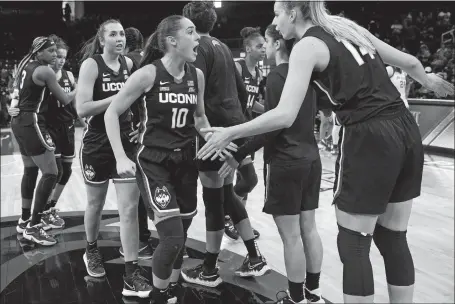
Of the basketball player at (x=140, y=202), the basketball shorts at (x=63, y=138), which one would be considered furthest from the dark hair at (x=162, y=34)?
the basketball shorts at (x=63, y=138)

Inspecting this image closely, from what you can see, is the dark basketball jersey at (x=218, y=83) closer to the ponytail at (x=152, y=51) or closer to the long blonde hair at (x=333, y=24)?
the ponytail at (x=152, y=51)

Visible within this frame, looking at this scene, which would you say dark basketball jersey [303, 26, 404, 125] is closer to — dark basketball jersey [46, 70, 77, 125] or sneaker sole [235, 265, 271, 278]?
sneaker sole [235, 265, 271, 278]

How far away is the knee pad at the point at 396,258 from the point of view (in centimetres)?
197

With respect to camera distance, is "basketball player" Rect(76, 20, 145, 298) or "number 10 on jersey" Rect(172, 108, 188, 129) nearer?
"number 10 on jersey" Rect(172, 108, 188, 129)

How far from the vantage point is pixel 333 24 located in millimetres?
1907

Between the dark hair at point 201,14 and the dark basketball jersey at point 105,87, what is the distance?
637 mm

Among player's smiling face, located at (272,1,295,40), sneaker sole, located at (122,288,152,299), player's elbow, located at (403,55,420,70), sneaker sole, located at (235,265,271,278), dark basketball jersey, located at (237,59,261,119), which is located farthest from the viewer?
dark basketball jersey, located at (237,59,261,119)

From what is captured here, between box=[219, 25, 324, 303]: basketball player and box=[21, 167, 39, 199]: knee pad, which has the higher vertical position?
box=[219, 25, 324, 303]: basketball player

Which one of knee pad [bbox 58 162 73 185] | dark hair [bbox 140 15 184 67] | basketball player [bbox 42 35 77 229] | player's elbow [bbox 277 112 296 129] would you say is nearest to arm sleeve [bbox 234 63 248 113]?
dark hair [bbox 140 15 184 67]

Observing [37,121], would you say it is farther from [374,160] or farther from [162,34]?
[374,160]

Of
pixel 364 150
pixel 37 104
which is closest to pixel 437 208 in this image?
pixel 364 150

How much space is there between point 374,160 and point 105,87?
6.57 feet

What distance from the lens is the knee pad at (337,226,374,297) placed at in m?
1.84

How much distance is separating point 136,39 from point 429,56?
10729 mm
